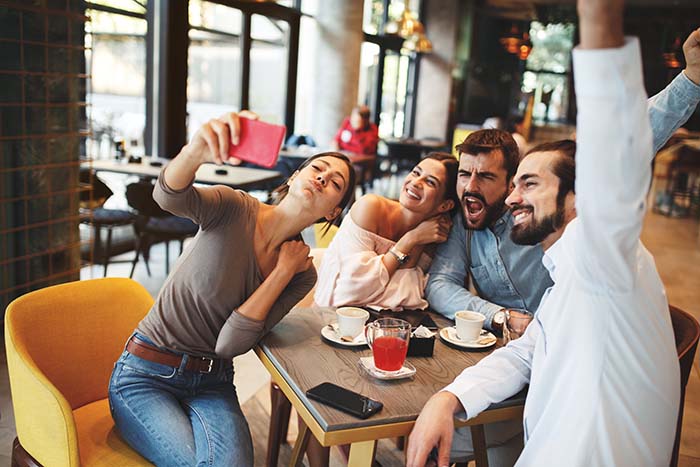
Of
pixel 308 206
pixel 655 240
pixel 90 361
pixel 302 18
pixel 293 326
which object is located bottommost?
pixel 655 240

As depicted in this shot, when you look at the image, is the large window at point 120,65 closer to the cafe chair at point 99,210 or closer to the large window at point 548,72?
the cafe chair at point 99,210

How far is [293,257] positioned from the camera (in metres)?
1.89

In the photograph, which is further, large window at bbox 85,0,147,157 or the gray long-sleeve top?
large window at bbox 85,0,147,157

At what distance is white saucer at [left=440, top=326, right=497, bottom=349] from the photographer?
1.89 metres

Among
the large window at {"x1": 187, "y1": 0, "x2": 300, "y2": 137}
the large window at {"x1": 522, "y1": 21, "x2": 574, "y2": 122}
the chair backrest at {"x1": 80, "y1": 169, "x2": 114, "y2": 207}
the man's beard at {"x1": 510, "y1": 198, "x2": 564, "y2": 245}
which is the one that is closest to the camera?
the man's beard at {"x1": 510, "y1": 198, "x2": 564, "y2": 245}

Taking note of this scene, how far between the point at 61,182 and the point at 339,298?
2.35 metres

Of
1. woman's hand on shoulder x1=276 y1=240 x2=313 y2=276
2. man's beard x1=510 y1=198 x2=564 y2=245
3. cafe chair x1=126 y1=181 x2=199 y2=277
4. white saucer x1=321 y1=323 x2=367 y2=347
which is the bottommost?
cafe chair x1=126 y1=181 x2=199 y2=277

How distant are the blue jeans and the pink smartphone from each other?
68 cm

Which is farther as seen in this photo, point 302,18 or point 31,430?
point 302,18

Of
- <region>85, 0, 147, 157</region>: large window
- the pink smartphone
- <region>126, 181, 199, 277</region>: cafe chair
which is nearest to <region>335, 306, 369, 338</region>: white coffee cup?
the pink smartphone

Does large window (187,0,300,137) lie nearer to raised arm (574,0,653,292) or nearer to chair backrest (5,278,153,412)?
chair backrest (5,278,153,412)

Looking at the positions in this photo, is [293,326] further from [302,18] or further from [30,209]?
[302,18]

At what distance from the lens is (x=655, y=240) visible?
8.25 meters

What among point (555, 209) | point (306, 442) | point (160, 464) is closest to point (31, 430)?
point (160, 464)
